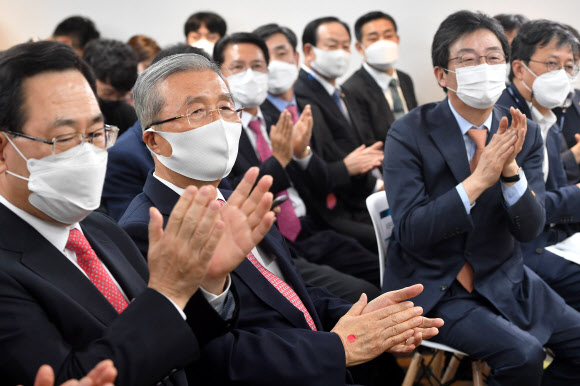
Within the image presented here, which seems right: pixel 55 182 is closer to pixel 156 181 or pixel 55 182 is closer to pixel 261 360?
pixel 156 181

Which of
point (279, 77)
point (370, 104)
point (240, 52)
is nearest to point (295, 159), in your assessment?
point (240, 52)

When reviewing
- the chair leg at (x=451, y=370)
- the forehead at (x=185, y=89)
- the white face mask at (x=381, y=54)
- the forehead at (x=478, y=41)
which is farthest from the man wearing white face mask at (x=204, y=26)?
the forehead at (x=185, y=89)

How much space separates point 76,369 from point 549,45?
271 cm

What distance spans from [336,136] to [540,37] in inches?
50.4

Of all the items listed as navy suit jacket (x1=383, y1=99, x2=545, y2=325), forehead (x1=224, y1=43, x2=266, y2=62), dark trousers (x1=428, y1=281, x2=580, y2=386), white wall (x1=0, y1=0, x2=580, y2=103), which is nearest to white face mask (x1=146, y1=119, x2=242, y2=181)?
navy suit jacket (x1=383, y1=99, x2=545, y2=325)

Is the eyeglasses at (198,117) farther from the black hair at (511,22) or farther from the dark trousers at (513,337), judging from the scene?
the black hair at (511,22)

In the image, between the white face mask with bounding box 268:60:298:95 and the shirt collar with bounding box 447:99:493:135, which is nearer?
the shirt collar with bounding box 447:99:493:135

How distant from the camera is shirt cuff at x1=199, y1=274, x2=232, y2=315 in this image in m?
1.32

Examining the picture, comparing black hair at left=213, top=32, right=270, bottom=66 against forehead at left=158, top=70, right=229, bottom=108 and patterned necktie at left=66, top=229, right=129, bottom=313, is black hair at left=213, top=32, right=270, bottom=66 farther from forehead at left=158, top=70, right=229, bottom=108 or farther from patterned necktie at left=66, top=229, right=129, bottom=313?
patterned necktie at left=66, top=229, right=129, bottom=313

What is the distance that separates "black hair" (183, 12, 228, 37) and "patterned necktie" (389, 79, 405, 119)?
5.06 ft

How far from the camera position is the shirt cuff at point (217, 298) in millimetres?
1321

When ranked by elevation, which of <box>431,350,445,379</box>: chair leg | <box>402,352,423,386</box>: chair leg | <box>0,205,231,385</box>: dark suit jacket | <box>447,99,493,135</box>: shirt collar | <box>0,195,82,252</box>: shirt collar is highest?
<box>0,195,82,252</box>: shirt collar

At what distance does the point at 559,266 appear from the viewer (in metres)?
2.60

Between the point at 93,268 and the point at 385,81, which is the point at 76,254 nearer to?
the point at 93,268
